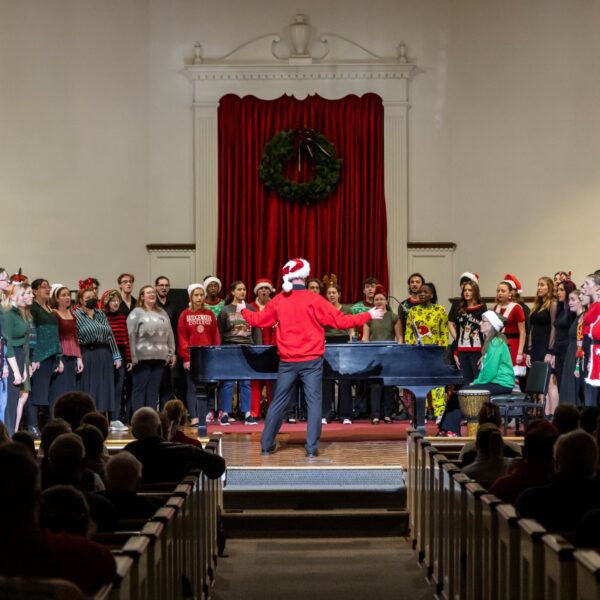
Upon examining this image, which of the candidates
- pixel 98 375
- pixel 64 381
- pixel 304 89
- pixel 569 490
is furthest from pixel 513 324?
pixel 569 490

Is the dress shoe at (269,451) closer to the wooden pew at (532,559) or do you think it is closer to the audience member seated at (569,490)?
the audience member seated at (569,490)

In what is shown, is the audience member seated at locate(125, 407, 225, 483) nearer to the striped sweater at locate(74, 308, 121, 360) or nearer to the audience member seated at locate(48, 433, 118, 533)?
the audience member seated at locate(48, 433, 118, 533)

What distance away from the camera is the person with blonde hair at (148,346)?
10016 millimetres

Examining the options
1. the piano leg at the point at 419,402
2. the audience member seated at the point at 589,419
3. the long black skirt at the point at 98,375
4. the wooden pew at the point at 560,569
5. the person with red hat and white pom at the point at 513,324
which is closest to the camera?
the wooden pew at the point at 560,569

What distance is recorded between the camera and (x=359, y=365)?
8.85 meters

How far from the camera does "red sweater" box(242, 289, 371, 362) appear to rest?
834 centimetres

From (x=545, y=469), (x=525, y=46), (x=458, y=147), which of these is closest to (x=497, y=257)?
(x=458, y=147)

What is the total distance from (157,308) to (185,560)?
18.2ft

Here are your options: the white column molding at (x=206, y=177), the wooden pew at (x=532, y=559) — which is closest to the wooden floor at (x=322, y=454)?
the wooden pew at (x=532, y=559)

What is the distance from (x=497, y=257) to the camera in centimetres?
1370

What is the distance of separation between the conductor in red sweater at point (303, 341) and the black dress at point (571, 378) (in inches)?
88.9

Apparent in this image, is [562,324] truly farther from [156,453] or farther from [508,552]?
[508,552]

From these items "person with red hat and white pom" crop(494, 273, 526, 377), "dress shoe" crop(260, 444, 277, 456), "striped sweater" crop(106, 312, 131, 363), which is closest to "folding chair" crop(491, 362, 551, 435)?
Result: "person with red hat and white pom" crop(494, 273, 526, 377)

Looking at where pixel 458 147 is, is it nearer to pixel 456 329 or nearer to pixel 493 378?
pixel 456 329
